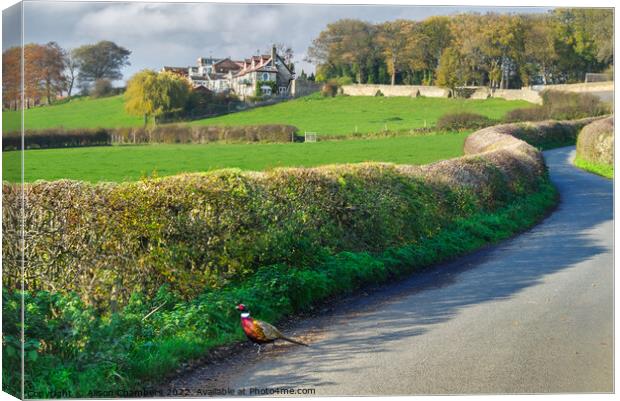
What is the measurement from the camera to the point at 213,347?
26.2ft

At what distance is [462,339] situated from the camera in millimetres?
8438

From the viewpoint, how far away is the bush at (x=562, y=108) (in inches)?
411

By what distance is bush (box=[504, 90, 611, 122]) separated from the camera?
1045 centimetres

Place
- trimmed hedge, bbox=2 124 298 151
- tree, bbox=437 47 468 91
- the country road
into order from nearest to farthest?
the country road
trimmed hedge, bbox=2 124 298 151
tree, bbox=437 47 468 91

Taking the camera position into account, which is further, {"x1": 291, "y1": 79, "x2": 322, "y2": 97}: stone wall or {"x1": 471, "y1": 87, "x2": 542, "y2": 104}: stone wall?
{"x1": 471, "y1": 87, "x2": 542, "y2": 104}: stone wall

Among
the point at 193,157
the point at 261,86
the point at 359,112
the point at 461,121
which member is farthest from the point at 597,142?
the point at 193,157

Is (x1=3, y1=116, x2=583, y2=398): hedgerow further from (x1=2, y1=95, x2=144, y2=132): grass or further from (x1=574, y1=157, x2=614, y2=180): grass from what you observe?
(x1=574, y1=157, x2=614, y2=180): grass

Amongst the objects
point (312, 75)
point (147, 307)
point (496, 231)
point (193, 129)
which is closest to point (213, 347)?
point (147, 307)

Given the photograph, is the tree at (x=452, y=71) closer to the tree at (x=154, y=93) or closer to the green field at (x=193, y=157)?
the green field at (x=193, y=157)

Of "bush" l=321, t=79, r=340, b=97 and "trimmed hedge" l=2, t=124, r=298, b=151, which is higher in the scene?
"bush" l=321, t=79, r=340, b=97

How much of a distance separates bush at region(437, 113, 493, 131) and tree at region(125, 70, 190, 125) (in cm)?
390

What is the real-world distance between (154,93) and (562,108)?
5.74 metres

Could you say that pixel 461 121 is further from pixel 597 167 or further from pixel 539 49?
pixel 597 167

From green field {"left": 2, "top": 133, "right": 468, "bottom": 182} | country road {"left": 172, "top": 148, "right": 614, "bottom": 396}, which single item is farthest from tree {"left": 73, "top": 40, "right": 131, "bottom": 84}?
country road {"left": 172, "top": 148, "right": 614, "bottom": 396}
